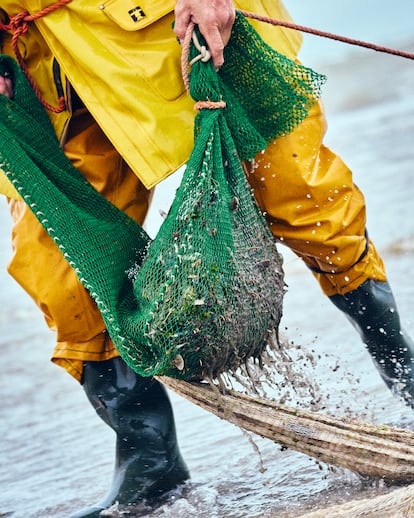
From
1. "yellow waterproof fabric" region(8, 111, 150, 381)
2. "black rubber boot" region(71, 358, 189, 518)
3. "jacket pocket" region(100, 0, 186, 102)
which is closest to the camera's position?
"jacket pocket" region(100, 0, 186, 102)

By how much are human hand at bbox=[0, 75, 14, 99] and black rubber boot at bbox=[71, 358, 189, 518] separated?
0.93 meters

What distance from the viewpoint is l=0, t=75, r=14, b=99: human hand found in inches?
118

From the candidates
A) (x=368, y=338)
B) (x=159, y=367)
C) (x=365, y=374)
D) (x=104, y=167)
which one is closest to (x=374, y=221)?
(x=365, y=374)

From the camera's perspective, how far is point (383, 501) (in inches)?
97.3

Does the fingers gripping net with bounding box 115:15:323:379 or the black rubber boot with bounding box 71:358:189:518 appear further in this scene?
the black rubber boot with bounding box 71:358:189:518

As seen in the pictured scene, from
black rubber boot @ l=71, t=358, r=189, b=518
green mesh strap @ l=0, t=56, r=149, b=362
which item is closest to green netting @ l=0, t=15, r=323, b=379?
green mesh strap @ l=0, t=56, r=149, b=362

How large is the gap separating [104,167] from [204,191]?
0.60m

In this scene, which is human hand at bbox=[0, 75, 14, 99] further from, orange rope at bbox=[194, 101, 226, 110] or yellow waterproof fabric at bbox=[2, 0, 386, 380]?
orange rope at bbox=[194, 101, 226, 110]

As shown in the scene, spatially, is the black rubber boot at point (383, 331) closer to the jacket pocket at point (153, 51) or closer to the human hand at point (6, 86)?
the jacket pocket at point (153, 51)

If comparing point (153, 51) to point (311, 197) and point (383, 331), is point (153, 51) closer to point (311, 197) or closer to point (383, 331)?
point (311, 197)

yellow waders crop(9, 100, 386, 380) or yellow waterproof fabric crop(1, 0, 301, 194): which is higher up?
yellow waterproof fabric crop(1, 0, 301, 194)

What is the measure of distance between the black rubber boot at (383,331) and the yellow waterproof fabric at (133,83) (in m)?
0.87

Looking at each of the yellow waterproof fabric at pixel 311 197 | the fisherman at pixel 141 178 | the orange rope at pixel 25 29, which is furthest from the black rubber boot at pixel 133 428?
the orange rope at pixel 25 29

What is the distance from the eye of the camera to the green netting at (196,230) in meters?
2.63
